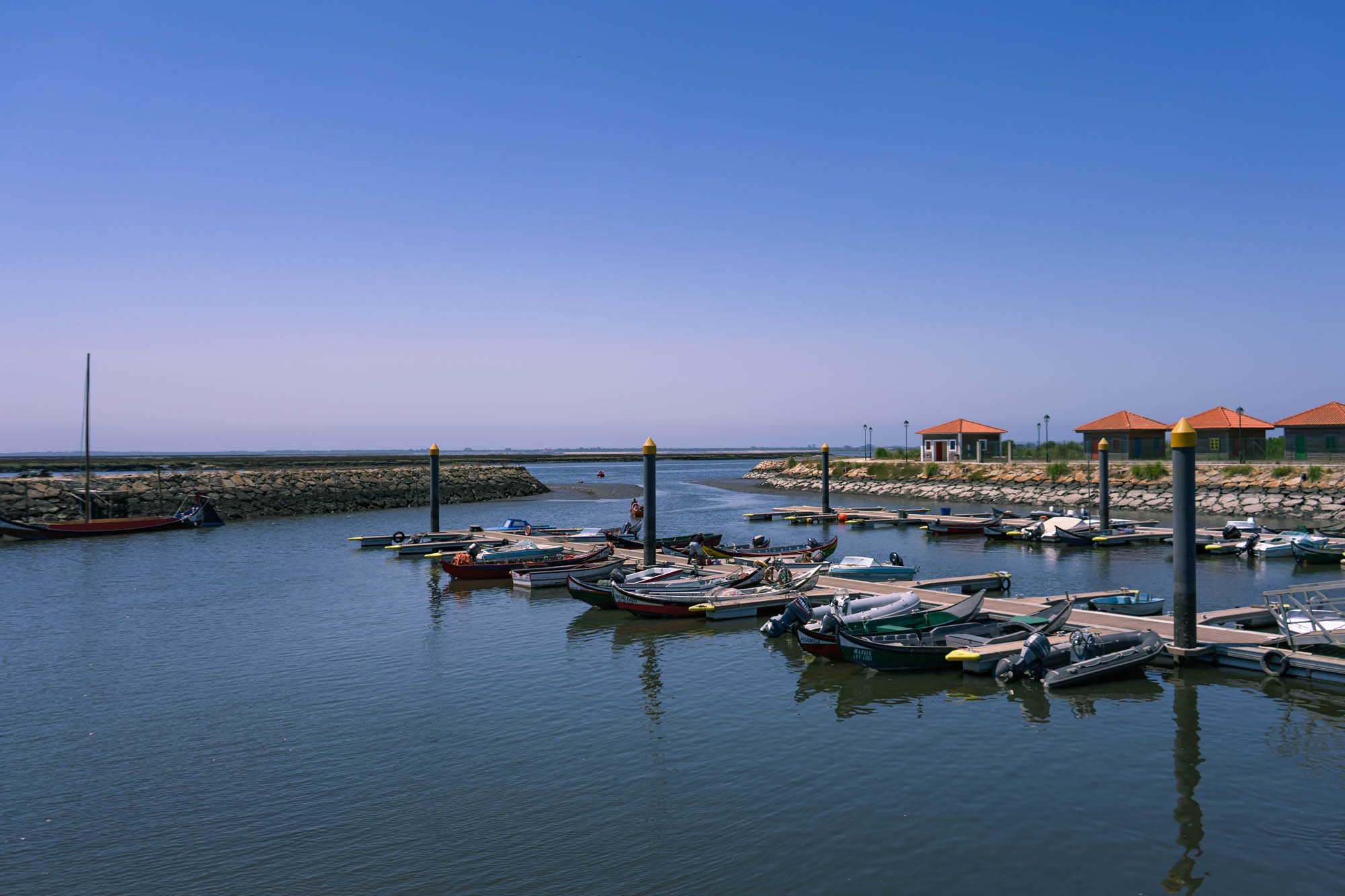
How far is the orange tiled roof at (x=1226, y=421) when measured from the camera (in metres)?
73.0

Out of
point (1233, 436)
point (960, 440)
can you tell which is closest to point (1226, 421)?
point (1233, 436)

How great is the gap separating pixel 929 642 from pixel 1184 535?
21.8 feet

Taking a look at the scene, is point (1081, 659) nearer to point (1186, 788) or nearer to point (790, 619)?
point (1186, 788)

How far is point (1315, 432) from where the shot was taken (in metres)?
68.3

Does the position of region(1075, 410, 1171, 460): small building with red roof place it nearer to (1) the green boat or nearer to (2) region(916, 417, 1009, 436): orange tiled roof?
(2) region(916, 417, 1009, 436): orange tiled roof

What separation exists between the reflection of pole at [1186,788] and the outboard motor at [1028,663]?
2.83 m

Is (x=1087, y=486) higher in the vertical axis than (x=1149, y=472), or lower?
lower

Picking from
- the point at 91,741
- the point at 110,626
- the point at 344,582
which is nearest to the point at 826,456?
the point at 344,582

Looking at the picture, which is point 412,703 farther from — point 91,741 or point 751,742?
point 751,742

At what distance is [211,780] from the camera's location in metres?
15.3

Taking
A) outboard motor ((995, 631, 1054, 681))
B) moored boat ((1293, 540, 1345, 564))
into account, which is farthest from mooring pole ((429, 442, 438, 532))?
moored boat ((1293, 540, 1345, 564))

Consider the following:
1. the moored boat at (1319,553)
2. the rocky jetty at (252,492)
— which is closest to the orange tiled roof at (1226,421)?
the moored boat at (1319,553)

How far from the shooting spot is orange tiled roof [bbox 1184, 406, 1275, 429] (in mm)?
73000

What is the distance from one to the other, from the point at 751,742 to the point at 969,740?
4.29 metres
